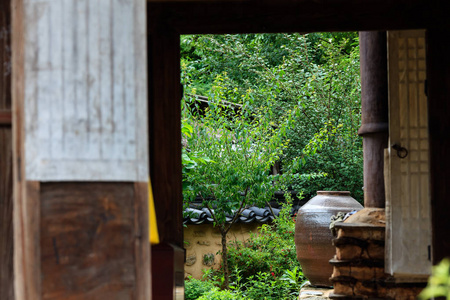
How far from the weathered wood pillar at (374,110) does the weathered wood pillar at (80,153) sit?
3.79 meters

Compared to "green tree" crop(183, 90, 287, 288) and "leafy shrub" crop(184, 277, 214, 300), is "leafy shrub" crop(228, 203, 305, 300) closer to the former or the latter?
"green tree" crop(183, 90, 287, 288)

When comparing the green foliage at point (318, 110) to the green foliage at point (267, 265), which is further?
the green foliage at point (318, 110)

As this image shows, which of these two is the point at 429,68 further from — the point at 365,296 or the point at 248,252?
the point at 248,252

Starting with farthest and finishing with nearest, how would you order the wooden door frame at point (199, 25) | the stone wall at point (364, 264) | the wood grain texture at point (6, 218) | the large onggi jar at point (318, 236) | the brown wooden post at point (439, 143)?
the large onggi jar at point (318, 236) < the stone wall at point (364, 264) < the wooden door frame at point (199, 25) < the brown wooden post at point (439, 143) < the wood grain texture at point (6, 218)

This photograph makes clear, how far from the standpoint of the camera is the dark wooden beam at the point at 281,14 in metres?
3.68

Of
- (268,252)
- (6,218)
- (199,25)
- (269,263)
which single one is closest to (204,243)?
(268,252)

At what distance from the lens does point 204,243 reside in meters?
9.12

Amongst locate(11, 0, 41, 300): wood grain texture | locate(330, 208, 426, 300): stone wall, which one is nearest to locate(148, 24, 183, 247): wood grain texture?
locate(330, 208, 426, 300): stone wall

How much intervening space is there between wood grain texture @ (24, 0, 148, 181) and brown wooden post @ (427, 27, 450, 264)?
235cm

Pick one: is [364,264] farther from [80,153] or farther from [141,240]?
[80,153]

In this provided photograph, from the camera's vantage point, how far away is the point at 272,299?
7941mm

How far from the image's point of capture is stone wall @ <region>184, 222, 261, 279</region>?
354 inches

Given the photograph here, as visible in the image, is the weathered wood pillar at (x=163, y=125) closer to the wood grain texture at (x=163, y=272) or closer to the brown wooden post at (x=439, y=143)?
the wood grain texture at (x=163, y=272)

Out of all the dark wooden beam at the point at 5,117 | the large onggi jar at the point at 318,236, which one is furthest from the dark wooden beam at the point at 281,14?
the large onggi jar at the point at 318,236
